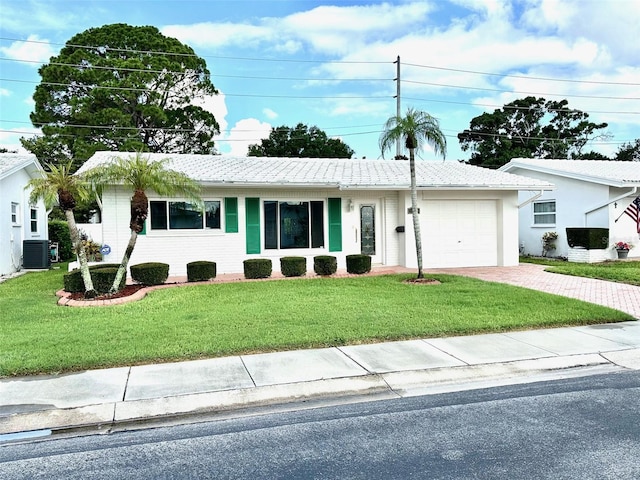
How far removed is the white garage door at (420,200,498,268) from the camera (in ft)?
50.8

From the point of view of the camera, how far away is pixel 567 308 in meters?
8.51

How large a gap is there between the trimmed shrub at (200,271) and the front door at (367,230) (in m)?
5.22

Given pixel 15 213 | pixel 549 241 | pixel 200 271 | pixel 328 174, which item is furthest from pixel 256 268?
pixel 549 241

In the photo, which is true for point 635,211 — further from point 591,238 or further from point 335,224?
point 335,224

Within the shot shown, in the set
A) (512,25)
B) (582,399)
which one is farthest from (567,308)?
(512,25)

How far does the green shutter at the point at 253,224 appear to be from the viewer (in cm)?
1420

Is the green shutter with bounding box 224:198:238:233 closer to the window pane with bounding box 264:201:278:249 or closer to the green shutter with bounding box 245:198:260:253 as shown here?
the green shutter with bounding box 245:198:260:253

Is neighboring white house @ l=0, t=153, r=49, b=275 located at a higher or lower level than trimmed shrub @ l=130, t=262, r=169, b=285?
higher

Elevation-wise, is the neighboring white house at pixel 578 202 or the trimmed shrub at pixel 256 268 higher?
the neighboring white house at pixel 578 202

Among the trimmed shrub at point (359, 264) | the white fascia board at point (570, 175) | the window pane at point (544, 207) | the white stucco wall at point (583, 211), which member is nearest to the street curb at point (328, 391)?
the trimmed shrub at point (359, 264)

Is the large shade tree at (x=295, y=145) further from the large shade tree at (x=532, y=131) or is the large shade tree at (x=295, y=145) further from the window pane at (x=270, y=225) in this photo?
the window pane at (x=270, y=225)

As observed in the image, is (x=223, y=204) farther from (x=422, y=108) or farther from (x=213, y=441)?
(x=213, y=441)

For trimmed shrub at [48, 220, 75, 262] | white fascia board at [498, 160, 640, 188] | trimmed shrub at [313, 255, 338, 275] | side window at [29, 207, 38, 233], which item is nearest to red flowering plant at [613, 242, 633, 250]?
white fascia board at [498, 160, 640, 188]

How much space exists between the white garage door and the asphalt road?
10.9 m
